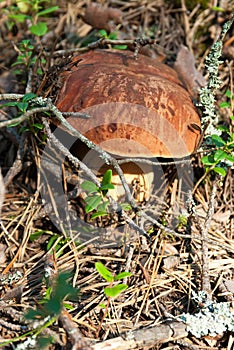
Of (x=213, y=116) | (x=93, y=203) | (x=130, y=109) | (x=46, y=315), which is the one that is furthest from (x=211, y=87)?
(x=46, y=315)

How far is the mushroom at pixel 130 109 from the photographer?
1645 millimetres

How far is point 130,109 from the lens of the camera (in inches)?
64.9

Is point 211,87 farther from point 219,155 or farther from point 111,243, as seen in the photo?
point 111,243

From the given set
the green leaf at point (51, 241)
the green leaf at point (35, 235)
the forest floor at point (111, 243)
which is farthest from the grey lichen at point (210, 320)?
the green leaf at point (35, 235)

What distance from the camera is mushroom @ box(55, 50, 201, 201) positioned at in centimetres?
164

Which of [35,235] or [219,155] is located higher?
[219,155]

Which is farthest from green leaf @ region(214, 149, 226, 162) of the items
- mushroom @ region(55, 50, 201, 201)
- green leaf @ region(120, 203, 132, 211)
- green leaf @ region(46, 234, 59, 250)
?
green leaf @ region(46, 234, 59, 250)

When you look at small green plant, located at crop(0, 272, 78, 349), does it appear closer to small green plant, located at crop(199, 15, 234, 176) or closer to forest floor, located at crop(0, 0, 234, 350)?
forest floor, located at crop(0, 0, 234, 350)

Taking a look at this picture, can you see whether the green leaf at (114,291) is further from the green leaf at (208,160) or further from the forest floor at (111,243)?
the green leaf at (208,160)

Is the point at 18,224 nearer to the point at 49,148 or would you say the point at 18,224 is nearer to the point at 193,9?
the point at 49,148

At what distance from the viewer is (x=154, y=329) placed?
1.37 m

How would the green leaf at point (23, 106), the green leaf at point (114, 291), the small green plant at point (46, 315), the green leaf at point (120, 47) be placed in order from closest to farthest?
1. the small green plant at point (46, 315)
2. the green leaf at point (114, 291)
3. the green leaf at point (23, 106)
4. the green leaf at point (120, 47)

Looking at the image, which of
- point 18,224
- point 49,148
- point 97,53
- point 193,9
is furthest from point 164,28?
point 18,224

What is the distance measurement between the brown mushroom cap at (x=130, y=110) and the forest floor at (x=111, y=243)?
0.15 meters
